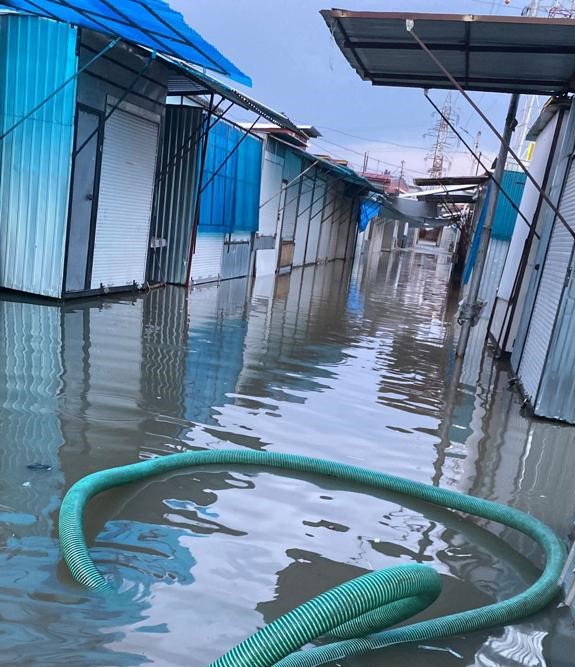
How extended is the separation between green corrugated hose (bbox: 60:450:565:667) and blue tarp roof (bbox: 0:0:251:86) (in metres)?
4.97

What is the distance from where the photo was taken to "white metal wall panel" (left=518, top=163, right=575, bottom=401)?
664 centimetres

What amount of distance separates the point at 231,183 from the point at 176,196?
2248mm

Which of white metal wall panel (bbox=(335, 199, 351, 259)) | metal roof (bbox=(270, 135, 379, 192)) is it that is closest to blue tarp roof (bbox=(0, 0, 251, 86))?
metal roof (bbox=(270, 135, 379, 192))

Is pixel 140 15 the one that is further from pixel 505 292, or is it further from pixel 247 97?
pixel 505 292

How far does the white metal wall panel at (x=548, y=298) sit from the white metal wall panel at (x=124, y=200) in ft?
22.0

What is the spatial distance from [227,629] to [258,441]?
222 centimetres

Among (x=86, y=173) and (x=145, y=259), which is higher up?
(x=86, y=173)

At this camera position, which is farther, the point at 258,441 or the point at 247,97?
the point at 247,97

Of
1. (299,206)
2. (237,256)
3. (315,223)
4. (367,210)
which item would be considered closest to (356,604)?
(237,256)

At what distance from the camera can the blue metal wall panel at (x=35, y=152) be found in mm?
8055

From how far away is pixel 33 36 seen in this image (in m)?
8.05

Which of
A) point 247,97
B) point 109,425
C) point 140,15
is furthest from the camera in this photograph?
point 247,97

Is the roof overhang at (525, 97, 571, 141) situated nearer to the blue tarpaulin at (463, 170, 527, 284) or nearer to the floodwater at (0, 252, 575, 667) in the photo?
the blue tarpaulin at (463, 170, 527, 284)

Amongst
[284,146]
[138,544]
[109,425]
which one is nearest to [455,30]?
[109,425]
